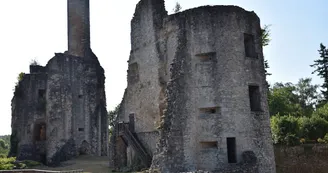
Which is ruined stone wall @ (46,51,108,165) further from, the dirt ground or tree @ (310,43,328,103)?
tree @ (310,43,328,103)

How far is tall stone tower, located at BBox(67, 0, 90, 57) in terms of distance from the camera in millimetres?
32562

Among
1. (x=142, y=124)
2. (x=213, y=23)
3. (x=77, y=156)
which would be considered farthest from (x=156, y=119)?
(x=77, y=156)

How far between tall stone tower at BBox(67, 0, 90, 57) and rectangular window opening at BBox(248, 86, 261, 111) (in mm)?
18640

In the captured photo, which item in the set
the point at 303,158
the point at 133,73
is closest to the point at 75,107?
the point at 133,73

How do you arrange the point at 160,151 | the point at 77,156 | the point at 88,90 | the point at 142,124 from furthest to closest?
the point at 88,90 < the point at 77,156 < the point at 142,124 < the point at 160,151

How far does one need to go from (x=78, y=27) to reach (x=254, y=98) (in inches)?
809

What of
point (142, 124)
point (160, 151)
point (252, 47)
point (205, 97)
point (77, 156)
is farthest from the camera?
point (77, 156)

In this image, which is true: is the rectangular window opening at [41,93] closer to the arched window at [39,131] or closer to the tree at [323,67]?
the arched window at [39,131]

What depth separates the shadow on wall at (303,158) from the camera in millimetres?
25656

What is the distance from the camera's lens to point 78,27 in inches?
1305

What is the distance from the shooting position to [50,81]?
28016mm

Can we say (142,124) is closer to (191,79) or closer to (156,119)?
(156,119)

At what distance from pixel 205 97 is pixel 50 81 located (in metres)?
15.6

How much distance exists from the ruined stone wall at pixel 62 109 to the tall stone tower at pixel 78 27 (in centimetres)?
266
